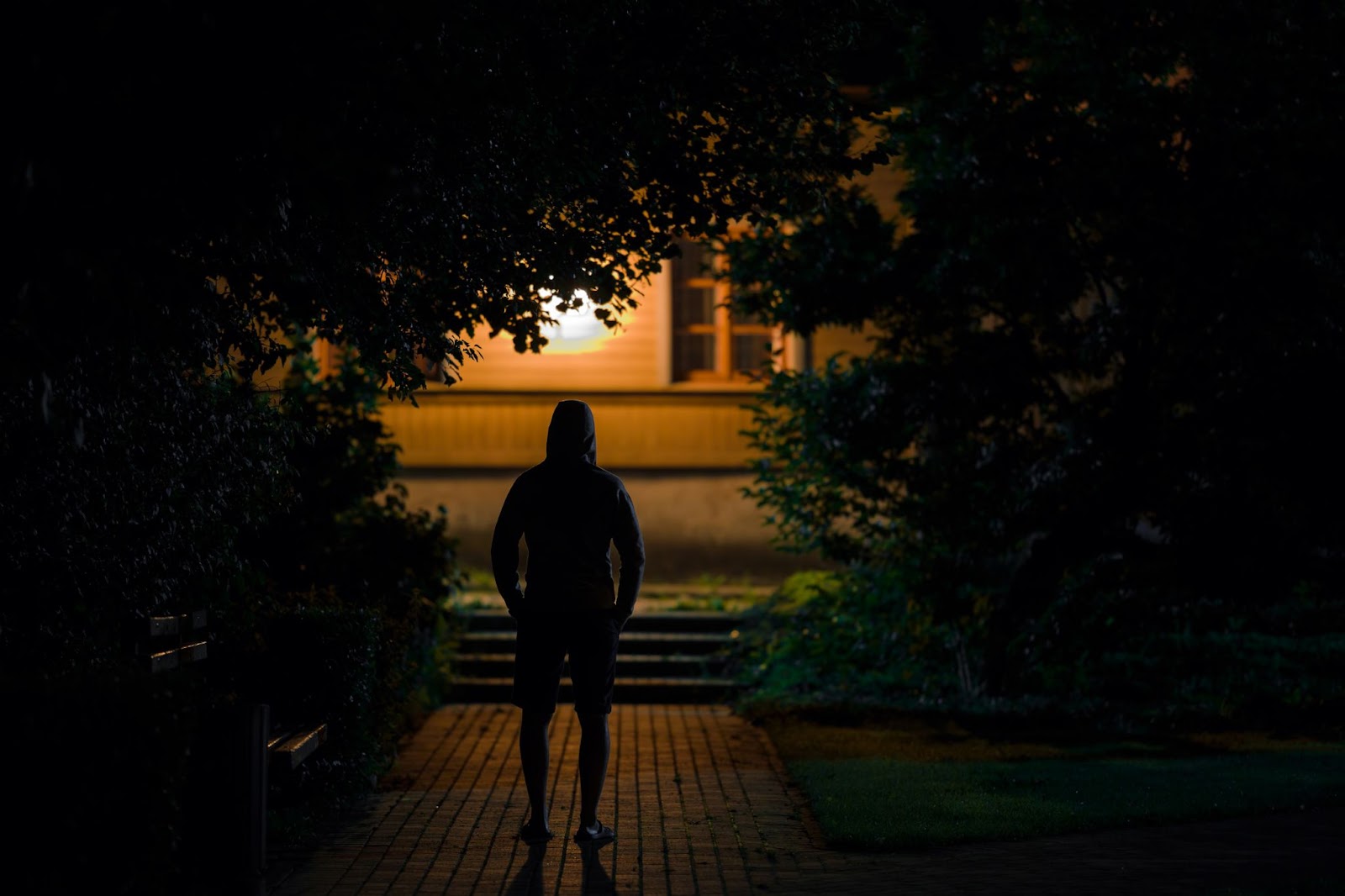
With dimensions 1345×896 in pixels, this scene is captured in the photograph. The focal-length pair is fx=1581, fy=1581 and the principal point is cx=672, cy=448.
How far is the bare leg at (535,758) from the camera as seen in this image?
7672 millimetres

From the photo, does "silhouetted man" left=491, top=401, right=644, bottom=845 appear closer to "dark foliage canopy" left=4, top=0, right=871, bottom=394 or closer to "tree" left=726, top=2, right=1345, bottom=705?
"dark foliage canopy" left=4, top=0, right=871, bottom=394

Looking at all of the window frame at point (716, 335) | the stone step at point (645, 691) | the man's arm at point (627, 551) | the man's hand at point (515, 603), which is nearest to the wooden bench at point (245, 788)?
the man's hand at point (515, 603)

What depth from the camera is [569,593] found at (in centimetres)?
759

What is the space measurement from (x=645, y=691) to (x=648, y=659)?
581mm

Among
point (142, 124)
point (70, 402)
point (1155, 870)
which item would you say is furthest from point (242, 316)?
point (1155, 870)

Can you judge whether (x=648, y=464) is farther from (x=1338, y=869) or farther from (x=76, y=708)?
(x=76, y=708)

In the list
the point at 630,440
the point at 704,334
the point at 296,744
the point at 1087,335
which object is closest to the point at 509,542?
the point at 296,744

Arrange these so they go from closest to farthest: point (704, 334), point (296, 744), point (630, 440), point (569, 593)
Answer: point (569, 593)
point (296, 744)
point (630, 440)
point (704, 334)

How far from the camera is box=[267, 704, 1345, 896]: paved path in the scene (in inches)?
272

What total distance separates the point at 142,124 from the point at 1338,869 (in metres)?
5.88

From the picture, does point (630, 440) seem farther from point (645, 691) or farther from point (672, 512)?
point (645, 691)

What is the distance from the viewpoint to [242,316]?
7152 millimetres

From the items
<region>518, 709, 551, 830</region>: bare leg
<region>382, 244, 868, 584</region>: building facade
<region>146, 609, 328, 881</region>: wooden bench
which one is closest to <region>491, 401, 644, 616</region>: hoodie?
<region>518, 709, 551, 830</region>: bare leg

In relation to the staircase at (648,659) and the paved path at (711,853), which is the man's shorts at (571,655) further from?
the staircase at (648,659)
